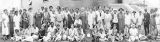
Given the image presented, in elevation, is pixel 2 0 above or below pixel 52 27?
above

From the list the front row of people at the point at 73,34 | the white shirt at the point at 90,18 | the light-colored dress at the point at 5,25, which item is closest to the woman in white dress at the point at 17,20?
the front row of people at the point at 73,34

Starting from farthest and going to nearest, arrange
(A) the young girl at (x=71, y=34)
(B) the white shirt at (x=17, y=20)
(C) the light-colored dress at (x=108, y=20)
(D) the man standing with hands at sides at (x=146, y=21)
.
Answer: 1. (C) the light-colored dress at (x=108, y=20)
2. (D) the man standing with hands at sides at (x=146, y=21)
3. (B) the white shirt at (x=17, y=20)
4. (A) the young girl at (x=71, y=34)

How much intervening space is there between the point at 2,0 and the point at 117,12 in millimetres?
9078

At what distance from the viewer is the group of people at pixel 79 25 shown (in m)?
16.3

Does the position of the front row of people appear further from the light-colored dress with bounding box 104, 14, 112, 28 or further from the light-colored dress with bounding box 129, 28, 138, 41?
the light-colored dress with bounding box 104, 14, 112, 28

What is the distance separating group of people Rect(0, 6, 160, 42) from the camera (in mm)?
16344

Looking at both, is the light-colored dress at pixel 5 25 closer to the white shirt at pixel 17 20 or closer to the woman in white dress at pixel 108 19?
the white shirt at pixel 17 20

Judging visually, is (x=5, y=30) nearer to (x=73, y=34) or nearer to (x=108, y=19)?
(x=73, y=34)

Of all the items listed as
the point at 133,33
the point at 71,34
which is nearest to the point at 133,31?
the point at 133,33

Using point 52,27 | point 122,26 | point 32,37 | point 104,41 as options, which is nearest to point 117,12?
point 122,26

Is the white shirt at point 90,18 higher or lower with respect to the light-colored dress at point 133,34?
higher

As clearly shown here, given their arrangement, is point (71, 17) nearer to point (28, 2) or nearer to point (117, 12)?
point (117, 12)

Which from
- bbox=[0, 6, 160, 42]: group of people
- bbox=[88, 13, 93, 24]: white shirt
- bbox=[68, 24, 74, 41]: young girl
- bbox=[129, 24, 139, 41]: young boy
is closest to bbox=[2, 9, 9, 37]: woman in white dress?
bbox=[0, 6, 160, 42]: group of people

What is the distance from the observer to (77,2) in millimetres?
25922
